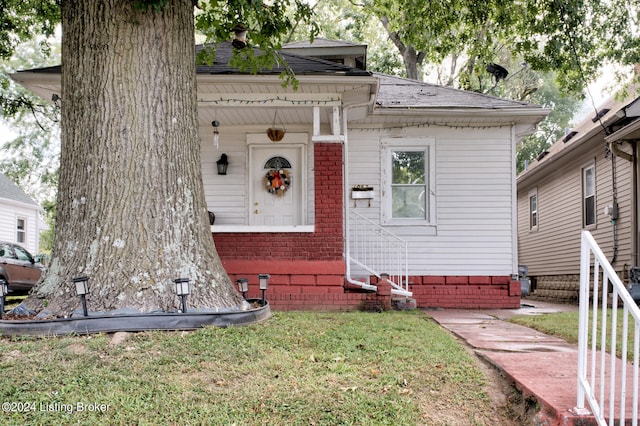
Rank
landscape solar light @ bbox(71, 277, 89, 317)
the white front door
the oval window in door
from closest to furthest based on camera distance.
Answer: landscape solar light @ bbox(71, 277, 89, 317) < the white front door < the oval window in door

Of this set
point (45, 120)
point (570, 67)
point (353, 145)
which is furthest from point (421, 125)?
point (45, 120)

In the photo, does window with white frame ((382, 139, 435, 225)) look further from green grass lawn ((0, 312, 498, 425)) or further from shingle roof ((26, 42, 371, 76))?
green grass lawn ((0, 312, 498, 425))

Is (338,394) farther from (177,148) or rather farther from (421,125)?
(421,125)

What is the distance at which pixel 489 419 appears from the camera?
3.08 metres

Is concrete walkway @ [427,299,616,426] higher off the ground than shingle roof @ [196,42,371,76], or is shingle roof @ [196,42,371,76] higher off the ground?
shingle roof @ [196,42,371,76]

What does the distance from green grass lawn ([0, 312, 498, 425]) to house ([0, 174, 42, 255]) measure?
1947 cm

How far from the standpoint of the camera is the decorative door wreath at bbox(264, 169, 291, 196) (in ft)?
31.7

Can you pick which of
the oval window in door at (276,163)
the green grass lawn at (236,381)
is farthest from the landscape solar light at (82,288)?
the oval window in door at (276,163)

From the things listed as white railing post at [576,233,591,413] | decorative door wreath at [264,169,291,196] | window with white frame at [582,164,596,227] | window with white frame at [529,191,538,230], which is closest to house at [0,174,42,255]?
decorative door wreath at [264,169,291,196]

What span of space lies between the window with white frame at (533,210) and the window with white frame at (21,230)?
64.9 feet

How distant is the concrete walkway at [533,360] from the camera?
2911mm

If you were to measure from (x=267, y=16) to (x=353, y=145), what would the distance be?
4.08m

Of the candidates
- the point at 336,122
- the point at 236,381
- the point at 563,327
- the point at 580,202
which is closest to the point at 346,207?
the point at 336,122

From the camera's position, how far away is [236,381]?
3.29 m
